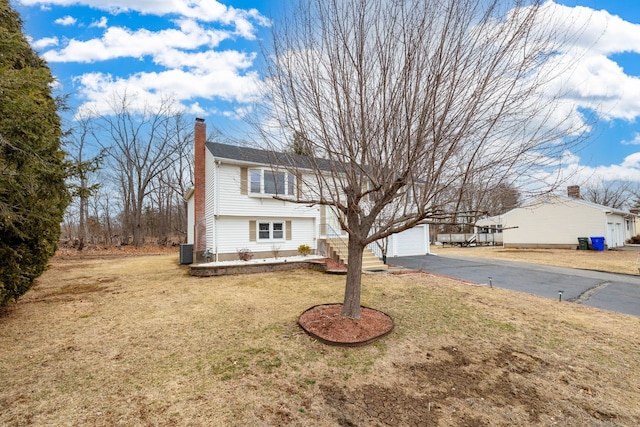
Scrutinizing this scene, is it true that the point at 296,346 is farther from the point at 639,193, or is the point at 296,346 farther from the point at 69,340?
the point at 639,193

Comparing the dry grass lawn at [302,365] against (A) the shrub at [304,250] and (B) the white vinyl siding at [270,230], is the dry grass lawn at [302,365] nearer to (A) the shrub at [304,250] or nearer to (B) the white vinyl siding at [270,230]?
(A) the shrub at [304,250]

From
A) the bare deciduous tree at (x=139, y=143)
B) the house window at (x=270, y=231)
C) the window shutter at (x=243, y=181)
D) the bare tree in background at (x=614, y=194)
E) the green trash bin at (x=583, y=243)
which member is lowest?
the green trash bin at (x=583, y=243)

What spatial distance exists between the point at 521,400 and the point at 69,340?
6528 millimetres

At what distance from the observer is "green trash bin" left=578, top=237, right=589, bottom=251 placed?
67.6 feet

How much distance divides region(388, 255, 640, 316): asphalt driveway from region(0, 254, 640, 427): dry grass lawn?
1.30 meters

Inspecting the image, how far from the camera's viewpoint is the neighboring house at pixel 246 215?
12547mm

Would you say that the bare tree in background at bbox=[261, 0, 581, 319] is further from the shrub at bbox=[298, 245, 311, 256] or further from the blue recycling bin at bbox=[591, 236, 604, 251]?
the blue recycling bin at bbox=[591, 236, 604, 251]

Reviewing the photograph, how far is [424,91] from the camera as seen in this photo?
152 inches

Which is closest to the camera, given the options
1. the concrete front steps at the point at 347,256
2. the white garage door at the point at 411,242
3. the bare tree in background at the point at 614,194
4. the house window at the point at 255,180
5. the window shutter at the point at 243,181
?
the concrete front steps at the point at 347,256

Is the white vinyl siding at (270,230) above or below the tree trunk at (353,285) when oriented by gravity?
above

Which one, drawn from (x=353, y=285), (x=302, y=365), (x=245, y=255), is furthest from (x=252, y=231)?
(x=302, y=365)

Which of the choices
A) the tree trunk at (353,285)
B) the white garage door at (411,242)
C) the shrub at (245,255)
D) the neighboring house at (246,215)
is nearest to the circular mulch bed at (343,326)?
the tree trunk at (353,285)

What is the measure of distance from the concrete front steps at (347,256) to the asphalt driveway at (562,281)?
1.94 meters

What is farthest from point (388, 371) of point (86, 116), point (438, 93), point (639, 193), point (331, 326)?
point (639, 193)
